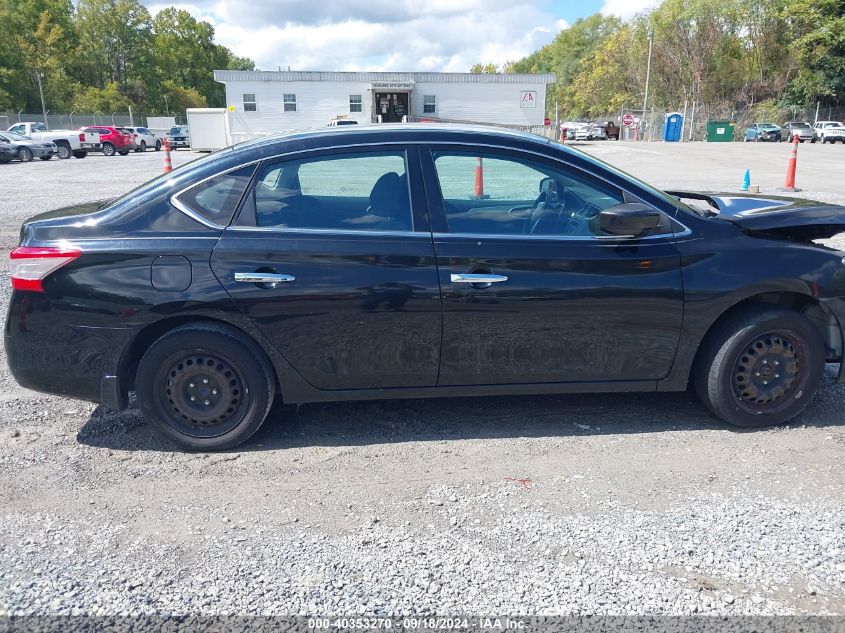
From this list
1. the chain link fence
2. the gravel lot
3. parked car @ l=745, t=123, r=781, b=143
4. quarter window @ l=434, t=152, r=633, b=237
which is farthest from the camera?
the chain link fence

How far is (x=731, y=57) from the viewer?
2462 inches

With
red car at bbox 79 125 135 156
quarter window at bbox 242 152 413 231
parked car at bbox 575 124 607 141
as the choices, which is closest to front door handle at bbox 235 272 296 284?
quarter window at bbox 242 152 413 231

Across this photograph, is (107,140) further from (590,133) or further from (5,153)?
(590,133)

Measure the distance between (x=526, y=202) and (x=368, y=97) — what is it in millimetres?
42374

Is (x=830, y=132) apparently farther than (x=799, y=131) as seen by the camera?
No

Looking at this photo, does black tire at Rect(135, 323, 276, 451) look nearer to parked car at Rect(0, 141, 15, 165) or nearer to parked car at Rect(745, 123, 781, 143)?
parked car at Rect(0, 141, 15, 165)

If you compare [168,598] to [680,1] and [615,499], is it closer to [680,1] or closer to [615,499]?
[615,499]

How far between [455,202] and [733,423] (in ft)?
6.79

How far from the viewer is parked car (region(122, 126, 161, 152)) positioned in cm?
4262

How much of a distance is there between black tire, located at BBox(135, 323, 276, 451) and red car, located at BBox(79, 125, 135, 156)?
38.9 m

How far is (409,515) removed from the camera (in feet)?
10.2

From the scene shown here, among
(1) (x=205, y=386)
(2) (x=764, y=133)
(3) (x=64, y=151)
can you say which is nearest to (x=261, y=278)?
(1) (x=205, y=386)

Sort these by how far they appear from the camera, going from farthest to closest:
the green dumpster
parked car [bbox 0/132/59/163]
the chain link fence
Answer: the chain link fence
the green dumpster
parked car [bbox 0/132/59/163]

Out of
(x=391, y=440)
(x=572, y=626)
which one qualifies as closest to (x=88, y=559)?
(x=391, y=440)
